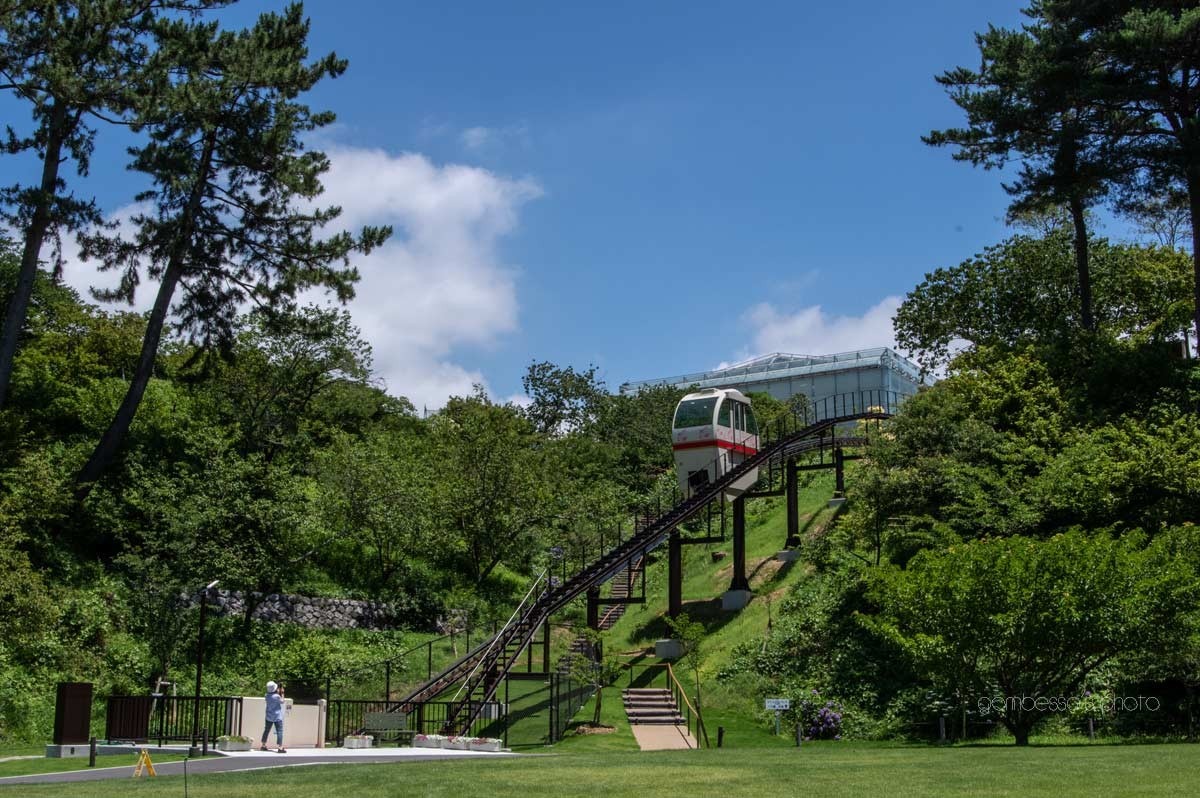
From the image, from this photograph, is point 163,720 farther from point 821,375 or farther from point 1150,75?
point 821,375

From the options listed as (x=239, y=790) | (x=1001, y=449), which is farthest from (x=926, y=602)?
(x=239, y=790)

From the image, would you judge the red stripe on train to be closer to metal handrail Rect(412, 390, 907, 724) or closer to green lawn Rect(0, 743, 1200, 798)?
metal handrail Rect(412, 390, 907, 724)

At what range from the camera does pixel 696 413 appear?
130 ft

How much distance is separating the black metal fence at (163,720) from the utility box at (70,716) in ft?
4.02

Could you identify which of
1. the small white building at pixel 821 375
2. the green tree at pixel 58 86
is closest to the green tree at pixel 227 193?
the green tree at pixel 58 86

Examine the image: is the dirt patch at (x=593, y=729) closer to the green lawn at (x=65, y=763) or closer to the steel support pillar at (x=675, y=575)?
the steel support pillar at (x=675, y=575)

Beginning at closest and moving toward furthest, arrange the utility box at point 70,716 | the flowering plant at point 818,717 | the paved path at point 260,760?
the paved path at point 260,760 < the utility box at point 70,716 < the flowering plant at point 818,717

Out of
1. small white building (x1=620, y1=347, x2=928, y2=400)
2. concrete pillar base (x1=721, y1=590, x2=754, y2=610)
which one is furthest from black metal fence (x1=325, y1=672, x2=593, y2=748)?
small white building (x1=620, y1=347, x2=928, y2=400)

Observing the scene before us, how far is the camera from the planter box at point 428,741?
861 inches

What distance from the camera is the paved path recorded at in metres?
15.5

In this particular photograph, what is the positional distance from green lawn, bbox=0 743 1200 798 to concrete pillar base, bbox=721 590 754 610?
16738mm

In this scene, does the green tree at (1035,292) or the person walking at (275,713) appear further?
the green tree at (1035,292)

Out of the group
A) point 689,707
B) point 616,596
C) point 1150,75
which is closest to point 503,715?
point 689,707

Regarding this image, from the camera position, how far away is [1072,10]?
112 feet
